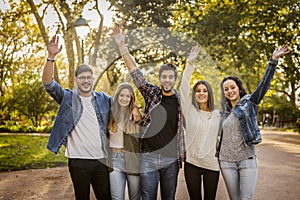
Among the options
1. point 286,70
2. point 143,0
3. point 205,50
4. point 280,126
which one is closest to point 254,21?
point 205,50

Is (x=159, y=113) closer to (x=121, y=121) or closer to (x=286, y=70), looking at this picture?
(x=121, y=121)

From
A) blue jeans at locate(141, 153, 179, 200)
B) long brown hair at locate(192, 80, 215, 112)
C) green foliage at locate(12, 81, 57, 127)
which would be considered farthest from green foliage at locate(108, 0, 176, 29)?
green foliage at locate(12, 81, 57, 127)

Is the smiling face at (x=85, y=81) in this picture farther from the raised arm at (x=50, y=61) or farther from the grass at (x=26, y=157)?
the grass at (x=26, y=157)

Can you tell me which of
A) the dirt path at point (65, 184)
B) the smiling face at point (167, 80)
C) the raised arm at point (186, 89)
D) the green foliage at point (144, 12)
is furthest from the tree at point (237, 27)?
Result: the smiling face at point (167, 80)

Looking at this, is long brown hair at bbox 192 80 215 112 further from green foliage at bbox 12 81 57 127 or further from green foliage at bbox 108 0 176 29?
green foliage at bbox 12 81 57 127

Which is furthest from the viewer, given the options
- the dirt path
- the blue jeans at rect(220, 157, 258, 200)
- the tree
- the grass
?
the grass

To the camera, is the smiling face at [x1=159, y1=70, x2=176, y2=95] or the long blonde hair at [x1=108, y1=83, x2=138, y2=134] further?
the long blonde hair at [x1=108, y1=83, x2=138, y2=134]

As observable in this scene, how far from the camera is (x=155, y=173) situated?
3957 millimetres

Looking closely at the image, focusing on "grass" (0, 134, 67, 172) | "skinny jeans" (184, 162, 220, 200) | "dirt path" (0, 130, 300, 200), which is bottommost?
"dirt path" (0, 130, 300, 200)

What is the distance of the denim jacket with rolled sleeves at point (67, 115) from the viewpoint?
384cm

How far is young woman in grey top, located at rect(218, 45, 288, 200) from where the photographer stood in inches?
159

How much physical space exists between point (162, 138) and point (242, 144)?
88 cm

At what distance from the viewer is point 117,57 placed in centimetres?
1120

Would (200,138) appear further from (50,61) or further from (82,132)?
(50,61)
